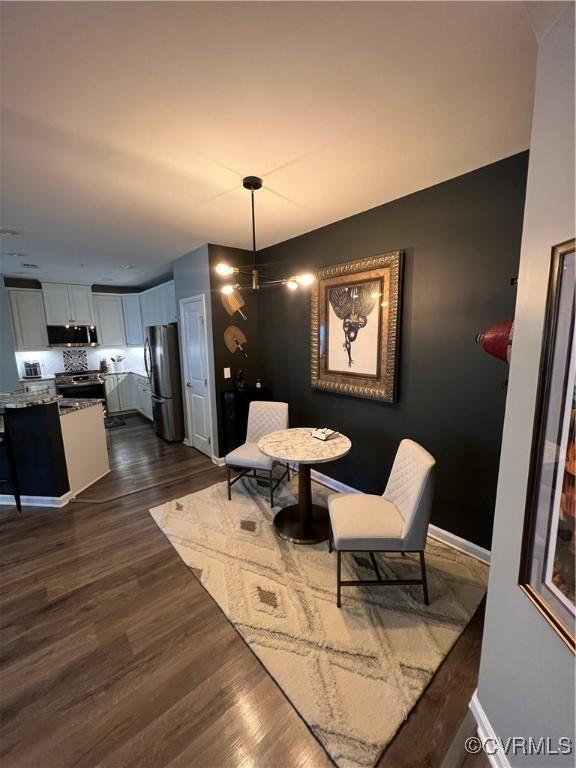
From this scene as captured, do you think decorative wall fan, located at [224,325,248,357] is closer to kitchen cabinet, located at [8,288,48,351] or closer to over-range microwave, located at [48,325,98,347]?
over-range microwave, located at [48,325,98,347]

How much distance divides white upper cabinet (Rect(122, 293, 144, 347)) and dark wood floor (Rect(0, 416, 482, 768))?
14.4ft

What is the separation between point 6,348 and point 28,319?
66cm

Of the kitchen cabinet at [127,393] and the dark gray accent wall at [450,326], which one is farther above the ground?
the dark gray accent wall at [450,326]

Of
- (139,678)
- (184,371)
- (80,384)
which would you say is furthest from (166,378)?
(139,678)

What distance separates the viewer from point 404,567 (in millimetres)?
2076

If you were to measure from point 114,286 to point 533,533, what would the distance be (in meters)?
7.19

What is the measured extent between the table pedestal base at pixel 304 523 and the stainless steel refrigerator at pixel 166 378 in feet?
8.56

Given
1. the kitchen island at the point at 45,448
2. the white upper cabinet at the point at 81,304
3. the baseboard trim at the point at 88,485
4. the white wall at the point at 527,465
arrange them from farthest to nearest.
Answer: the white upper cabinet at the point at 81,304 → the baseboard trim at the point at 88,485 → the kitchen island at the point at 45,448 → the white wall at the point at 527,465

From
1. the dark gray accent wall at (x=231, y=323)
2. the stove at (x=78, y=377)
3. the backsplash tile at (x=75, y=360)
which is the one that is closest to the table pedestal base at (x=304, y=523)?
the dark gray accent wall at (x=231, y=323)

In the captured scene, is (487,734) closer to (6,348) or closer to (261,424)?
(261,424)

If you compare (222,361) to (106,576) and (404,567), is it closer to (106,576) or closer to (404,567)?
(106,576)

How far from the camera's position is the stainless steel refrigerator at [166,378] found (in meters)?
4.30

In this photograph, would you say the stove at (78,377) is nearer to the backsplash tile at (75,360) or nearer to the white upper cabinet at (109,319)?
the backsplash tile at (75,360)

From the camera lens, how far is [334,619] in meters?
1.71
